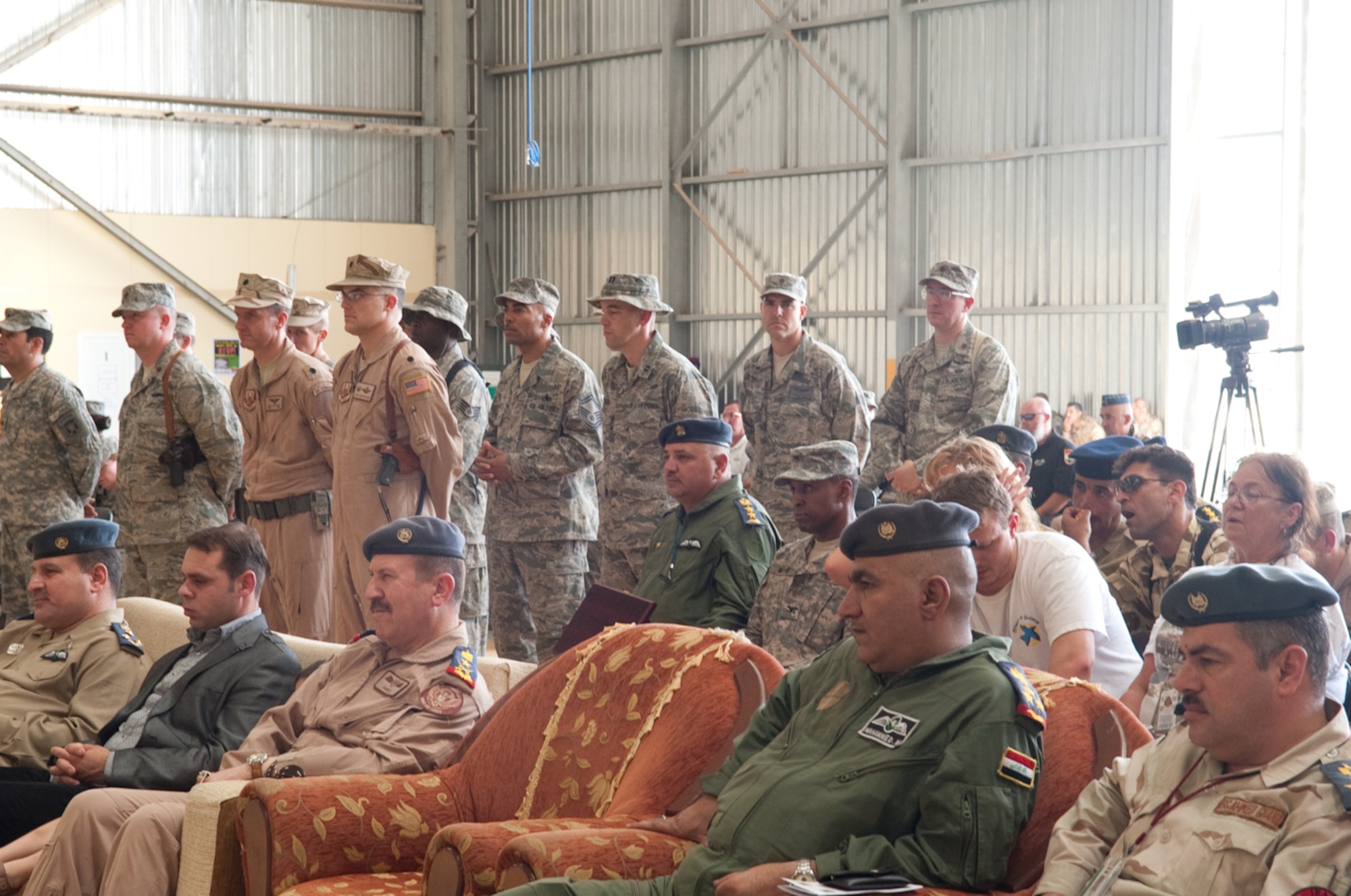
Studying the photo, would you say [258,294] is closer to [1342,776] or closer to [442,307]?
[442,307]

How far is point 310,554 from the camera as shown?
17.1 feet

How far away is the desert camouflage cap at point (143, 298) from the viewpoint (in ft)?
18.7

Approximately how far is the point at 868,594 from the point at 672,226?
10.8 metres

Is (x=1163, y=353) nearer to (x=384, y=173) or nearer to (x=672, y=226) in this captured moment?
(x=672, y=226)

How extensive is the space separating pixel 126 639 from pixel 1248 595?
2901mm

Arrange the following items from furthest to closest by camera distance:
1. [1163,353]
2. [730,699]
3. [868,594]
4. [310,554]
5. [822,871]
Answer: [1163,353] → [310,554] → [730,699] → [868,594] → [822,871]

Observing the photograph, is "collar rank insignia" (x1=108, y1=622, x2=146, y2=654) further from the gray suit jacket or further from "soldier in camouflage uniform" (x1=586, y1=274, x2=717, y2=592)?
"soldier in camouflage uniform" (x1=586, y1=274, x2=717, y2=592)

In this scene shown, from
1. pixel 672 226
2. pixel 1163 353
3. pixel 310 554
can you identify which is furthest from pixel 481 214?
pixel 310 554

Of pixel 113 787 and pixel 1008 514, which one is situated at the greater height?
pixel 1008 514

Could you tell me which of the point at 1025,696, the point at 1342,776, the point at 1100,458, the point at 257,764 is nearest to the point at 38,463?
the point at 257,764

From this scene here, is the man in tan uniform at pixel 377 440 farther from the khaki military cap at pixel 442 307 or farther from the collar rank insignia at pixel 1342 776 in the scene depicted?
the collar rank insignia at pixel 1342 776

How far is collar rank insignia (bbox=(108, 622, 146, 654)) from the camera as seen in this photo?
3820 millimetres

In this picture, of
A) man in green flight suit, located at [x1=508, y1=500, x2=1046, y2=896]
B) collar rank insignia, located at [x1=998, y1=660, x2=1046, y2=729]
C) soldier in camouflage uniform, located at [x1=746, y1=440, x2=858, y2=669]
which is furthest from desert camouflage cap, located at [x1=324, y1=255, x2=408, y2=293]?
collar rank insignia, located at [x1=998, y1=660, x2=1046, y2=729]

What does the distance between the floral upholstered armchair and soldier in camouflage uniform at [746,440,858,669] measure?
2.44 ft
